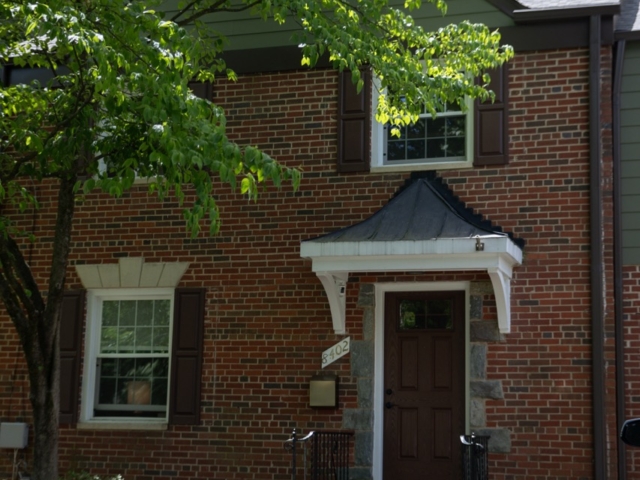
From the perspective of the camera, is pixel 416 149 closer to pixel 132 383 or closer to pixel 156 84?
pixel 132 383

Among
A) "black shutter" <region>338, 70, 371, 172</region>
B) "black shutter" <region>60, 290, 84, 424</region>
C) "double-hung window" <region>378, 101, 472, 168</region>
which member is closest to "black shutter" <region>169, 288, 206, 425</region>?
"black shutter" <region>60, 290, 84, 424</region>

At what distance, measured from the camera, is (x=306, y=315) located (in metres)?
11.3

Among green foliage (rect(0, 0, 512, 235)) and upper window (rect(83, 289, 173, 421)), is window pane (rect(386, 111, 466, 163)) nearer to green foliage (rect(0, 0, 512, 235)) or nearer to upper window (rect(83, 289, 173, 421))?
green foliage (rect(0, 0, 512, 235))

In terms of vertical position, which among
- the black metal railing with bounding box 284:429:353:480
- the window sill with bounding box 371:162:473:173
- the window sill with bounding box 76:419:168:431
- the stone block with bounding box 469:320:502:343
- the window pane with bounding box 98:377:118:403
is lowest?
the black metal railing with bounding box 284:429:353:480

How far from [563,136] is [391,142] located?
6.35ft

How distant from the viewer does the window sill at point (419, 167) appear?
11.0 meters

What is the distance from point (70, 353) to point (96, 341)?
0.33m

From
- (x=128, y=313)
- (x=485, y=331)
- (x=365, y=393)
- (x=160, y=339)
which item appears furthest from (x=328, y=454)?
(x=128, y=313)

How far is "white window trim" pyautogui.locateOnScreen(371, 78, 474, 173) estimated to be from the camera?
1102 cm

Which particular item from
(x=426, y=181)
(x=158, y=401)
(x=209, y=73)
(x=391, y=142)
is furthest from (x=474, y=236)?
(x=158, y=401)

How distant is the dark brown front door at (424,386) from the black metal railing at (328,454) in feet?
1.56

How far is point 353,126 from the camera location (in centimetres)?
1140

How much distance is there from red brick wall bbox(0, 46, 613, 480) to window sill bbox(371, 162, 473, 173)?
8 cm

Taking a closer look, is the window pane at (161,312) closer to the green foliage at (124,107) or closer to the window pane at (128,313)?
the window pane at (128,313)
